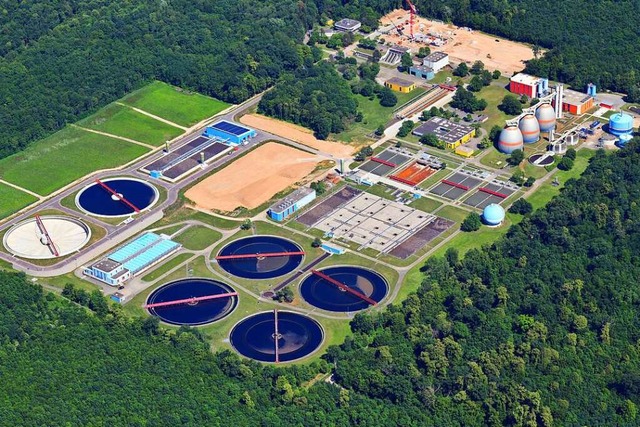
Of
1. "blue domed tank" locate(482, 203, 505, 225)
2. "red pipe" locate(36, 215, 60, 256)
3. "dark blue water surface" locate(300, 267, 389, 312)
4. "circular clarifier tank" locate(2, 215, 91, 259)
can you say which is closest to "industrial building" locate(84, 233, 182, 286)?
"circular clarifier tank" locate(2, 215, 91, 259)

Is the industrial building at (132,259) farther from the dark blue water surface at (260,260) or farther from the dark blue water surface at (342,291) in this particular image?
the dark blue water surface at (342,291)

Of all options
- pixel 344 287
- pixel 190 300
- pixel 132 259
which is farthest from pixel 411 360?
pixel 132 259

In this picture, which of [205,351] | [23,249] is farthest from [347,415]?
[23,249]

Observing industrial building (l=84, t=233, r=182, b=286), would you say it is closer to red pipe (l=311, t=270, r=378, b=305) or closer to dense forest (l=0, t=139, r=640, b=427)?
dense forest (l=0, t=139, r=640, b=427)

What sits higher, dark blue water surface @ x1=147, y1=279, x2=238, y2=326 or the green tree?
dark blue water surface @ x1=147, y1=279, x2=238, y2=326

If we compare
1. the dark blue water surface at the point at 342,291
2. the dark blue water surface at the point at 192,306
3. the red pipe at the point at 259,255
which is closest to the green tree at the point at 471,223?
the dark blue water surface at the point at 342,291

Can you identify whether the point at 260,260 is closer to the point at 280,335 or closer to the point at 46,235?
the point at 280,335
